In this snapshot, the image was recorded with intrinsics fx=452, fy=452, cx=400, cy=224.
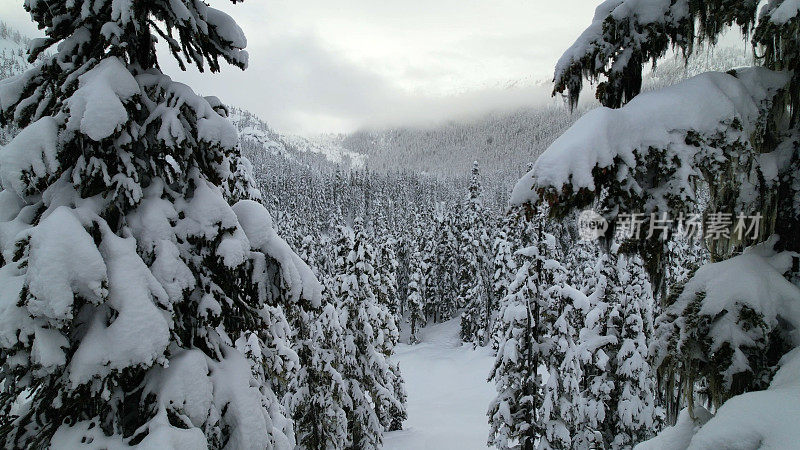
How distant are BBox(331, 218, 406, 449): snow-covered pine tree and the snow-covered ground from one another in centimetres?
498

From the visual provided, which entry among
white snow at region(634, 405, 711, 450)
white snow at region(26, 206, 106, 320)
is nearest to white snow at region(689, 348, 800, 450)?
white snow at region(634, 405, 711, 450)

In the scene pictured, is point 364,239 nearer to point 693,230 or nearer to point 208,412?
point 208,412

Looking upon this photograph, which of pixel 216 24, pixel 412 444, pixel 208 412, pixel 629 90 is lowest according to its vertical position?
pixel 412 444

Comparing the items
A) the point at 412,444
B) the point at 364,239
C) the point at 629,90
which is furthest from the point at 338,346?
the point at 629,90

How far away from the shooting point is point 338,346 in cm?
1877

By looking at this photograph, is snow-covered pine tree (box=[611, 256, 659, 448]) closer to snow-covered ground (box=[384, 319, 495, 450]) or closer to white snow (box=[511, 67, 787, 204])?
snow-covered ground (box=[384, 319, 495, 450])

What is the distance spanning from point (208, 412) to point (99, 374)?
1.11 metres

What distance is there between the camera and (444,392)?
128 ft

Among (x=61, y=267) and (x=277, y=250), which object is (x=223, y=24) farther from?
(x=61, y=267)

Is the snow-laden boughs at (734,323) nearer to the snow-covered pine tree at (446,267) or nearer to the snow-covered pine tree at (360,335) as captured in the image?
the snow-covered pine tree at (360,335)

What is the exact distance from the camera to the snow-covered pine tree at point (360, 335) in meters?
20.2

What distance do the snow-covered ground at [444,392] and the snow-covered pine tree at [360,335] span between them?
4976mm

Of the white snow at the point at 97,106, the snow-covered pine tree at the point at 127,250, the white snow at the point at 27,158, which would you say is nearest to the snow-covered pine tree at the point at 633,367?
the snow-covered pine tree at the point at 127,250

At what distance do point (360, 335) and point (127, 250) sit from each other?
1706cm
